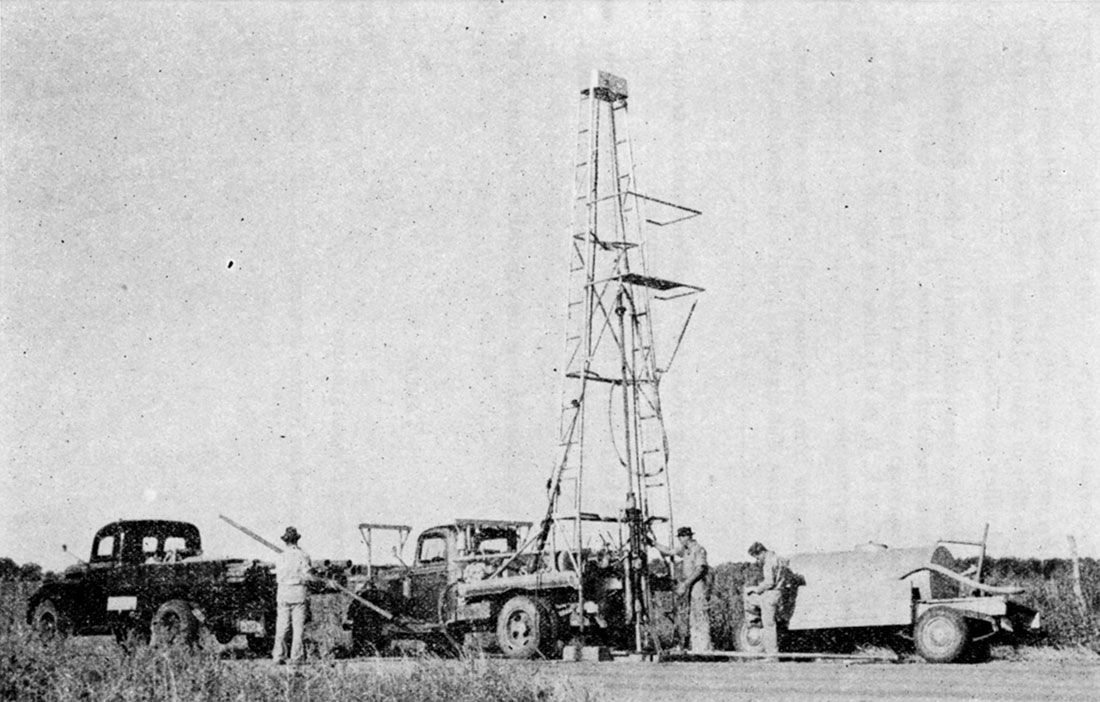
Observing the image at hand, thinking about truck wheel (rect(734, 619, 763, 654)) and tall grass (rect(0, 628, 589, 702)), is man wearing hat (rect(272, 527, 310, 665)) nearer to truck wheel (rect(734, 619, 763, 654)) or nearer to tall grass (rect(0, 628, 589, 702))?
tall grass (rect(0, 628, 589, 702))

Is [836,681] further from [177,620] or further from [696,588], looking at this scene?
[177,620]

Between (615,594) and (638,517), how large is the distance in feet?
3.93

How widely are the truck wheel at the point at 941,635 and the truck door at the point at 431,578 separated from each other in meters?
7.10

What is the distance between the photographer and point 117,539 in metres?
19.3

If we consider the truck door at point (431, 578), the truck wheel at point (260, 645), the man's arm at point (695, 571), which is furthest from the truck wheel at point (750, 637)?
the truck wheel at point (260, 645)

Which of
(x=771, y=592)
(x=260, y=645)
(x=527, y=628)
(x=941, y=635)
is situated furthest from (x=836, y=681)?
(x=260, y=645)

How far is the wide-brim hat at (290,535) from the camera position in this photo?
14.7 m

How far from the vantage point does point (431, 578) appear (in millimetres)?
18562

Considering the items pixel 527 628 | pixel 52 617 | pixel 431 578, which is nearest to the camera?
pixel 527 628

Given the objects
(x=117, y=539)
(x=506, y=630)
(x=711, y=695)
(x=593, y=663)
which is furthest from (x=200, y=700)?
(x=117, y=539)

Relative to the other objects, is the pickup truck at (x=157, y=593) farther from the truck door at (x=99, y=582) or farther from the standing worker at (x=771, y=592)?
the standing worker at (x=771, y=592)

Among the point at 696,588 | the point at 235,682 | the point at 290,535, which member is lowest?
the point at 235,682

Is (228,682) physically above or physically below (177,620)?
below

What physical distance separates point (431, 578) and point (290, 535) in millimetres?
4273
